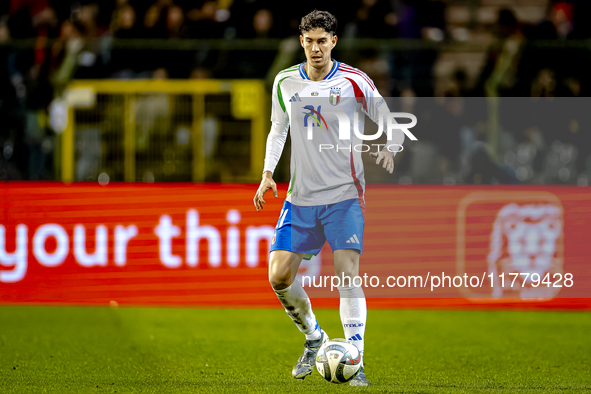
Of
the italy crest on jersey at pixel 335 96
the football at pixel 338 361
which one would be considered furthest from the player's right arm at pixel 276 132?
the football at pixel 338 361

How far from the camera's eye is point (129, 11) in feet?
32.4

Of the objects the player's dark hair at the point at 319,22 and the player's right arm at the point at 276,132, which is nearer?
the player's dark hair at the point at 319,22

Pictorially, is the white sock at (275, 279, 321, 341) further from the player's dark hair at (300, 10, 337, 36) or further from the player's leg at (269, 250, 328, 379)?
the player's dark hair at (300, 10, 337, 36)

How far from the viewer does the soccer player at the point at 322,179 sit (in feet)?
15.4

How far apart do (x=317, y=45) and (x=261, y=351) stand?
243 cm

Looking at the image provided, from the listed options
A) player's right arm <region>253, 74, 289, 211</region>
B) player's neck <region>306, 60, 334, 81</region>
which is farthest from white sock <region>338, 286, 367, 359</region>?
player's neck <region>306, 60, 334, 81</region>

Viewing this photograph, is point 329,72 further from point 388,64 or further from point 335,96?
point 388,64

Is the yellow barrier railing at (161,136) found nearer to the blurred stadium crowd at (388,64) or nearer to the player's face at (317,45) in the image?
the blurred stadium crowd at (388,64)

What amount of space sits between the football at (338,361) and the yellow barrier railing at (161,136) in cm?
419

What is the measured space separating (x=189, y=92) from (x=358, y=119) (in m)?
4.15

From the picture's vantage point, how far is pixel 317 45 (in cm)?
467

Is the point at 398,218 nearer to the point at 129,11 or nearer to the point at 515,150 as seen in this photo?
the point at 515,150

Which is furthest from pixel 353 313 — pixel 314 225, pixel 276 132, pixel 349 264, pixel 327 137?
pixel 276 132

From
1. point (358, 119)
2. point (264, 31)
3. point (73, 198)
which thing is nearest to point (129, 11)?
point (264, 31)
